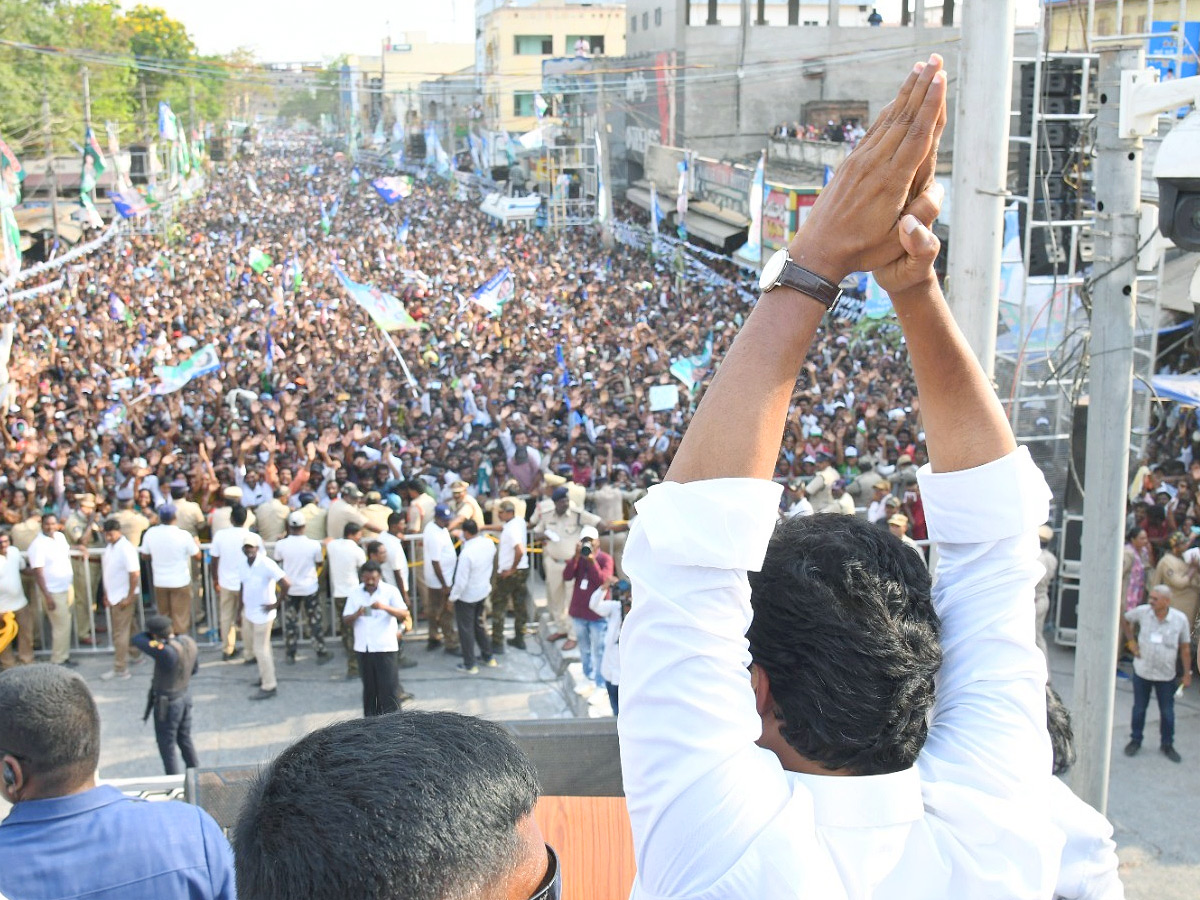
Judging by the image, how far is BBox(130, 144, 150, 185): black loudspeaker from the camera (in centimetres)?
4834

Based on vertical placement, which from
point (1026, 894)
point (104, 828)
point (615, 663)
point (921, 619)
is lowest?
point (615, 663)

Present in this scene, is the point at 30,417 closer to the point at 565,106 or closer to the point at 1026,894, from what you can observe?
the point at 1026,894

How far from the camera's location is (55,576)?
29.8 ft

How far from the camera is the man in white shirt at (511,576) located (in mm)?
9594

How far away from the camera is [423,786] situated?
1169 mm

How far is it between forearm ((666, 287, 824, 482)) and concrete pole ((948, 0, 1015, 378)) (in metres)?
4.01

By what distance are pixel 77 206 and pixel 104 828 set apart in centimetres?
3637

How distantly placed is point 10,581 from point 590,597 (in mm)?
4292

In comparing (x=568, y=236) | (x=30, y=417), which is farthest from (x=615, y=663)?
(x=568, y=236)

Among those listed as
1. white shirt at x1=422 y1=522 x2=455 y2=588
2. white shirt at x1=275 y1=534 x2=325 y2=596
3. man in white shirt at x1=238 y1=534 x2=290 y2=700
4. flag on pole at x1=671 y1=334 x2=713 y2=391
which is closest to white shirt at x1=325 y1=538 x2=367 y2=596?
white shirt at x1=275 y1=534 x2=325 y2=596

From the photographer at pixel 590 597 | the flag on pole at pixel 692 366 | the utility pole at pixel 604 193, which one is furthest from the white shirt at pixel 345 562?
the utility pole at pixel 604 193

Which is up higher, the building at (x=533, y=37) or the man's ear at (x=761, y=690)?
the building at (x=533, y=37)

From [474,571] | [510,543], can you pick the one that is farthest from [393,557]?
[510,543]

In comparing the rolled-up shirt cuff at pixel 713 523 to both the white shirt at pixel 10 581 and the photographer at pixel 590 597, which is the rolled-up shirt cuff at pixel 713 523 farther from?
the white shirt at pixel 10 581
